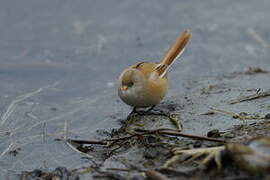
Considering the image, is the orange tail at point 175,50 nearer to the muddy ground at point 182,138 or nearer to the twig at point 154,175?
the muddy ground at point 182,138

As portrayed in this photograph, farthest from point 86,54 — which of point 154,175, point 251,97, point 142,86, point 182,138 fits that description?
point 154,175

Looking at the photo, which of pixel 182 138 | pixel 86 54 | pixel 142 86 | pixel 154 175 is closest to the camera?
pixel 154 175

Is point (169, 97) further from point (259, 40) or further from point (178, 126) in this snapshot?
point (259, 40)

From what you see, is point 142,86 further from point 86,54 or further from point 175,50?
point 86,54

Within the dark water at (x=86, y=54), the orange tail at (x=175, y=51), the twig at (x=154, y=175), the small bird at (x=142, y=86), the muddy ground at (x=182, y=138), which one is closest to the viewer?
the twig at (x=154, y=175)

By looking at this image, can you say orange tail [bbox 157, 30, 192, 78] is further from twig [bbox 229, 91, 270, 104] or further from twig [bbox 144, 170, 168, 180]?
twig [bbox 144, 170, 168, 180]

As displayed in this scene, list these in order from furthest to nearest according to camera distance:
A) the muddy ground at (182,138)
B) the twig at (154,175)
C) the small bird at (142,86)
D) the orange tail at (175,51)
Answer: the orange tail at (175,51)
the small bird at (142,86)
the muddy ground at (182,138)
the twig at (154,175)

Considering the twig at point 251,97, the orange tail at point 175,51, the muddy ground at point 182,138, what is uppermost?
the orange tail at point 175,51

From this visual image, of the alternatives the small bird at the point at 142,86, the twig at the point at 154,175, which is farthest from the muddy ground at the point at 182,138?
the small bird at the point at 142,86

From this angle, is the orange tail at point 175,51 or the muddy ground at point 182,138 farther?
the orange tail at point 175,51

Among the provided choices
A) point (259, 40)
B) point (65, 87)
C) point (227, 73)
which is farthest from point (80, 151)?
point (259, 40)
